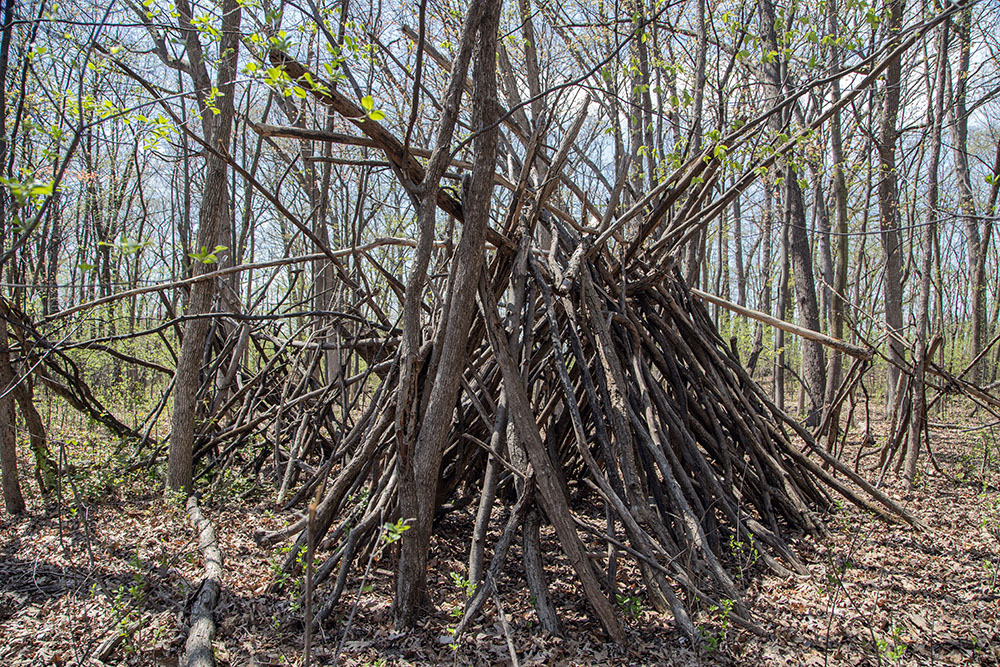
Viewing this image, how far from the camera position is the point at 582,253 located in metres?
3.97

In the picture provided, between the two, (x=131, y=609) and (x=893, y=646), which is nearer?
(x=893, y=646)

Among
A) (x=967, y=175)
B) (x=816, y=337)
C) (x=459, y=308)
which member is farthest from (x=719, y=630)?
(x=967, y=175)

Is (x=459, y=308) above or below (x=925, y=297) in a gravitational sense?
below

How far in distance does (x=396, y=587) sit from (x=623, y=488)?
4.32 ft

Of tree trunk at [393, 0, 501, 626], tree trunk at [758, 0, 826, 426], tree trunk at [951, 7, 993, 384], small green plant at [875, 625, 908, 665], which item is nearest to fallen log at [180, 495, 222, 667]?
tree trunk at [393, 0, 501, 626]

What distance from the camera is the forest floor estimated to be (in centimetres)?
262

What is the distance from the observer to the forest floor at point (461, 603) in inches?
103

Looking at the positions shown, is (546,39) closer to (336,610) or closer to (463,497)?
(463,497)

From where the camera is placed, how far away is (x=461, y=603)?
9.93 feet

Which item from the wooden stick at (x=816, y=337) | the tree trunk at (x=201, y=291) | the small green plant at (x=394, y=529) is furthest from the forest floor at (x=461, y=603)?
the wooden stick at (x=816, y=337)

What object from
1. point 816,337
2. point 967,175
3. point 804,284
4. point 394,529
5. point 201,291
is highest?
point 967,175

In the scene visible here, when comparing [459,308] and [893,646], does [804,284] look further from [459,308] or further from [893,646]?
[459,308]

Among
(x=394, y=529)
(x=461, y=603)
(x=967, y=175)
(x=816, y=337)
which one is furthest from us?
(x=967, y=175)

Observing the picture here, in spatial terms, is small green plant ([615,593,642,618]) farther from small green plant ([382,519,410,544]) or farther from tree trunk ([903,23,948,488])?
tree trunk ([903,23,948,488])
